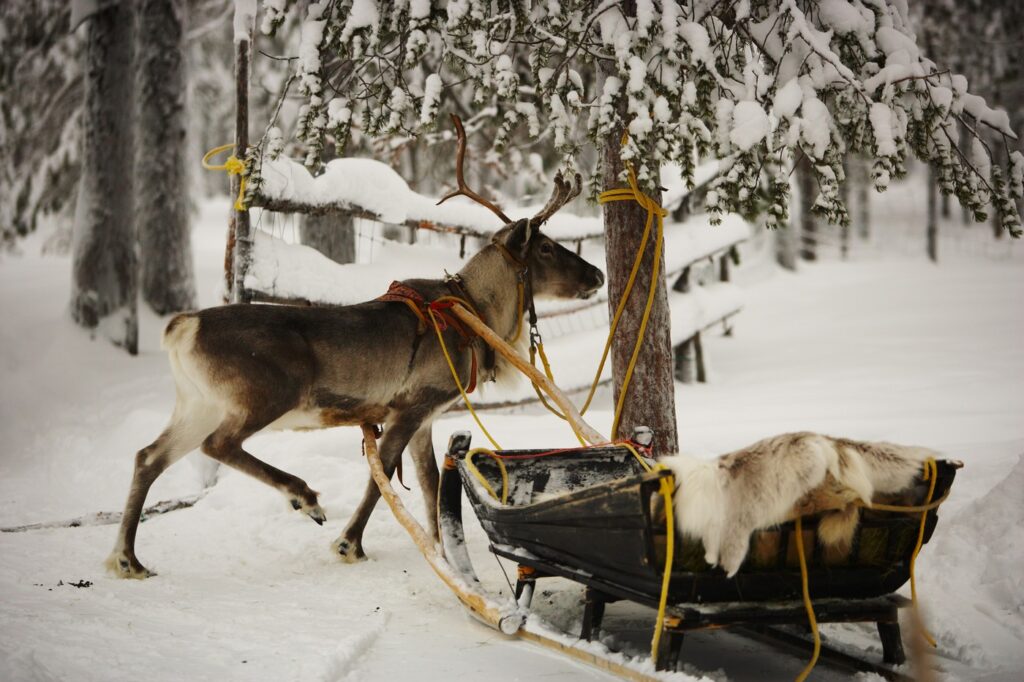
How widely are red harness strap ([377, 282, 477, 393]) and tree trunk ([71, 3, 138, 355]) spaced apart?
6.26 metres

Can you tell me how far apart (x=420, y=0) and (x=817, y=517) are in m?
3.21

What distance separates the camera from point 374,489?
5055mm

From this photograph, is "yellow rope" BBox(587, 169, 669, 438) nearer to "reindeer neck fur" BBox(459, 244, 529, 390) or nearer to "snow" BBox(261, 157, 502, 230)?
"reindeer neck fur" BBox(459, 244, 529, 390)

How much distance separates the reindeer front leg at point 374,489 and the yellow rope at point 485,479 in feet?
3.01

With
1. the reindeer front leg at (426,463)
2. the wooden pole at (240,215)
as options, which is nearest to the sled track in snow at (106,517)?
the wooden pole at (240,215)

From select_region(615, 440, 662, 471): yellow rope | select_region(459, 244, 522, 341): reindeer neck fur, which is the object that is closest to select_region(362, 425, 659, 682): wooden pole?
select_region(615, 440, 662, 471): yellow rope

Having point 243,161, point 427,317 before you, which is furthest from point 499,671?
point 243,161

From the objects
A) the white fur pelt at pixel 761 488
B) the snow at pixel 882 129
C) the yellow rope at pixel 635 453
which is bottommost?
the yellow rope at pixel 635 453

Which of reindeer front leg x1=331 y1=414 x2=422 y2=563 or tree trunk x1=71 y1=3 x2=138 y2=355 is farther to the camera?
tree trunk x1=71 y1=3 x2=138 y2=355

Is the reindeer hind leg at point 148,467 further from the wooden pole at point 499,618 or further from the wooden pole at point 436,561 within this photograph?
the wooden pole at point 499,618

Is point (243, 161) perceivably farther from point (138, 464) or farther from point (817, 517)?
point (817, 517)

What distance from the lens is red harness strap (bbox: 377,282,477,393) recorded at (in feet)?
17.0

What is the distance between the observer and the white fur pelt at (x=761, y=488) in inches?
112

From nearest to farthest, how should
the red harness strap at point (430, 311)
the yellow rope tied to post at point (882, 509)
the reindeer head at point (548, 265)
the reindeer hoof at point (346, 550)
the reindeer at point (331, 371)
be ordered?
the yellow rope tied to post at point (882, 509) < the reindeer at point (331, 371) < the reindeer hoof at point (346, 550) < the red harness strap at point (430, 311) < the reindeer head at point (548, 265)
